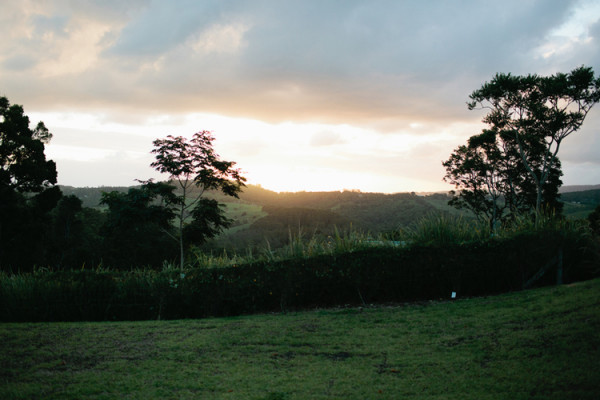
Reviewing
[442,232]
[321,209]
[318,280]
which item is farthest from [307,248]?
[321,209]

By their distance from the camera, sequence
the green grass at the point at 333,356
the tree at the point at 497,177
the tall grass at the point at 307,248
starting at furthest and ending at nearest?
the tree at the point at 497,177 → the tall grass at the point at 307,248 → the green grass at the point at 333,356

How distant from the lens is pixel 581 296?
19.6 feet

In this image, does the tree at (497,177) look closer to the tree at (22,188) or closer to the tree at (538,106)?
the tree at (538,106)

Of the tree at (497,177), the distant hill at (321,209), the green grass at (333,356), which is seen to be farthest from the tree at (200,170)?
the tree at (497,177)

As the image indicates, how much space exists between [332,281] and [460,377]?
489 cm

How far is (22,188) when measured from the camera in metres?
26.9

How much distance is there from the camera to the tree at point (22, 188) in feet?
82.2

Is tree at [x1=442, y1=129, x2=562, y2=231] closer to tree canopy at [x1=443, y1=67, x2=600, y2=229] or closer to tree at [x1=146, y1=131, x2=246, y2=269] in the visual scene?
tree canopy at [x1=443, y1=67, x2=600, y2=229]

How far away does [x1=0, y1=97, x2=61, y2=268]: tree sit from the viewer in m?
25.1

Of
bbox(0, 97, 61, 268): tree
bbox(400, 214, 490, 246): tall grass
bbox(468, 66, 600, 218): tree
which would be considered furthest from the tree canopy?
bbox(0, 97, 61, 268): tree

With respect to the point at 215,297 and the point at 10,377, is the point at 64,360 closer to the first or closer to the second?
the point at 10,377

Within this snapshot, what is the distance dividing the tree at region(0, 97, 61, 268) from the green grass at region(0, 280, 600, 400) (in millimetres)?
21657

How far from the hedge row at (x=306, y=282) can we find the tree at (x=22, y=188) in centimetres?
1965

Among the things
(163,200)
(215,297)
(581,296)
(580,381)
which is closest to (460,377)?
(580,381)
